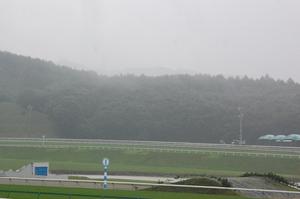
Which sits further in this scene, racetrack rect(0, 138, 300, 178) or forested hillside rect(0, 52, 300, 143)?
forested hillside rect(0, 52, 300, 143)

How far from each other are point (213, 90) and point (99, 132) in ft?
95.7

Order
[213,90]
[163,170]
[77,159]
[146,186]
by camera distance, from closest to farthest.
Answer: [146,186] < [163,170] < [77,159] < [213,90]

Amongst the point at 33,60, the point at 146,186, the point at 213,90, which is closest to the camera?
the point at 146,186

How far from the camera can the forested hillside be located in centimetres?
9481

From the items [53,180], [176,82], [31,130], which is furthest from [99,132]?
[53,180]

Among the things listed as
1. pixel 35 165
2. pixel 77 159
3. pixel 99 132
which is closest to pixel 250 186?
pixel 35 165

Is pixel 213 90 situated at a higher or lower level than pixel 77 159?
higher

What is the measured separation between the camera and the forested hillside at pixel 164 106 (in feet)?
311

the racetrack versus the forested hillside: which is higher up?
the forested hillside

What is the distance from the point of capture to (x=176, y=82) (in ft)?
378

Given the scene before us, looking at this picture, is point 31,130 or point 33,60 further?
point 33,60

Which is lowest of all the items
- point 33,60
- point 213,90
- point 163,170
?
point 163,170

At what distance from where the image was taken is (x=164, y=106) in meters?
102

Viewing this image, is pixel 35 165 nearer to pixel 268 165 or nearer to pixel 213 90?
pixel 268 165
